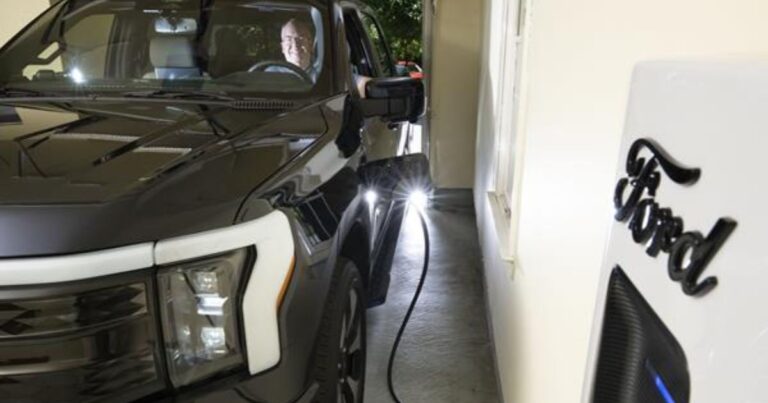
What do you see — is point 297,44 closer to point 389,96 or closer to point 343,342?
point 389,96

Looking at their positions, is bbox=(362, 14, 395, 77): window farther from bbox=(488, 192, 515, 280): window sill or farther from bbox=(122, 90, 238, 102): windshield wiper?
bbox=(122, 90, 238, 102): windshield wiper

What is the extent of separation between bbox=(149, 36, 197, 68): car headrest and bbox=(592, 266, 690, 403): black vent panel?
5.87ft

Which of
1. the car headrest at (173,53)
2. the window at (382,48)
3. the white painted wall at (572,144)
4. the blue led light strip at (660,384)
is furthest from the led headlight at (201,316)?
the window at (382,48)

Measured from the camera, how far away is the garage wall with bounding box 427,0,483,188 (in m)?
4.46

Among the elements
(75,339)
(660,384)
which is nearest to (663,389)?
(660,384)

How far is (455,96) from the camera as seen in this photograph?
464cm

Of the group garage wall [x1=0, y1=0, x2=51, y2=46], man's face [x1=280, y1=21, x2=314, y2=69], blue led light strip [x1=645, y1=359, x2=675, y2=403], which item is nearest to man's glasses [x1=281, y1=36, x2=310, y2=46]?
man's face [x1=280, y1=21, x2=314, y2=69]

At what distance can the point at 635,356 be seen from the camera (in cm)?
65

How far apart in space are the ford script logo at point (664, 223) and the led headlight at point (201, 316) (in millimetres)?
756

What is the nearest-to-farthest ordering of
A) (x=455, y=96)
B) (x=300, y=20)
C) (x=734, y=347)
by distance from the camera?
(x=734, y=347) → (x=300, y=20) → (x=455, y=96)

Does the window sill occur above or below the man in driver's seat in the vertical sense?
below

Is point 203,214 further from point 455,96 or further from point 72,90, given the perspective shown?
point 455,96

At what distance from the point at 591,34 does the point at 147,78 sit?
162 cm

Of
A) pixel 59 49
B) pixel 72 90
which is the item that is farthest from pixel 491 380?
pixel 59 49
